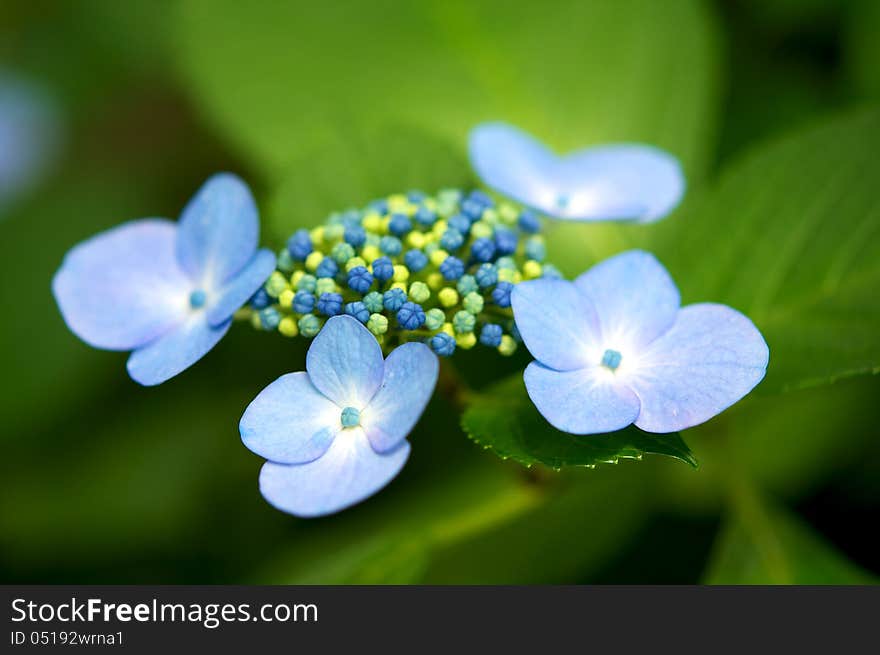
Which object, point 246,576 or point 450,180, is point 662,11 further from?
point 246,576

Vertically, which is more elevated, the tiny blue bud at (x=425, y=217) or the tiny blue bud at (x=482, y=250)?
the tiny blue bud at (x=425, y=217)

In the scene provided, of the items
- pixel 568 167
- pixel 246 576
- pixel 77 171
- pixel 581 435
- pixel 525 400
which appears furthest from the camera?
pixel 77 171

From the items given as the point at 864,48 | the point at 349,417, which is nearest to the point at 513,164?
the point at 349,417

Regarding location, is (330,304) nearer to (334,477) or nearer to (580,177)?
(334,477)

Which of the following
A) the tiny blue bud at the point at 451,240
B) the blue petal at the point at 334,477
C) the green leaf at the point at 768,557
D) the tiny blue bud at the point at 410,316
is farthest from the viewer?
the green leaf at the point at 768,557

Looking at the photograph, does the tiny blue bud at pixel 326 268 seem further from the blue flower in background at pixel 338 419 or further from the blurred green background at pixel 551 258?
the blurred green background at pixel 551 258

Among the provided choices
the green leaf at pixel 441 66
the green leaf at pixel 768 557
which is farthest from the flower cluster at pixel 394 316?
the green leaf at pixel 768 557

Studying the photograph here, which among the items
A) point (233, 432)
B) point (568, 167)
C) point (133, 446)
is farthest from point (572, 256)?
point (133, 446)
